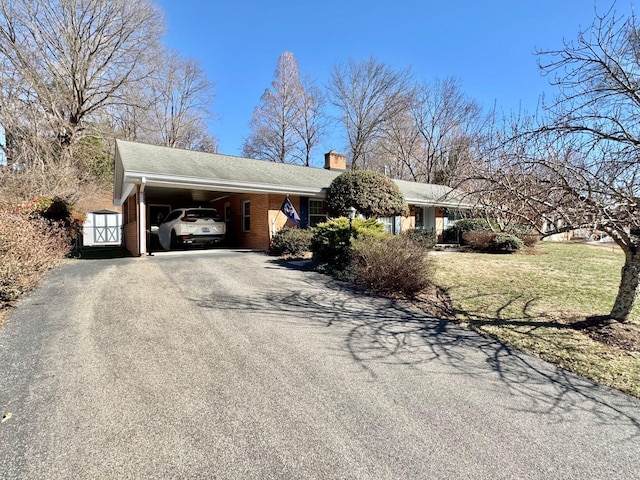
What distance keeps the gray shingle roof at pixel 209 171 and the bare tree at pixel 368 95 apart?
17100 mm

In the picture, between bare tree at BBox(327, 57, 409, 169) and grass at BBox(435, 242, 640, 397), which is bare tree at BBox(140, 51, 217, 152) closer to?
bare tree at BBox(327, 57, 409, 169)

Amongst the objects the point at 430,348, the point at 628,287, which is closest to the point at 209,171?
the point at 430,348

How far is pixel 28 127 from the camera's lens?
14.3 meters

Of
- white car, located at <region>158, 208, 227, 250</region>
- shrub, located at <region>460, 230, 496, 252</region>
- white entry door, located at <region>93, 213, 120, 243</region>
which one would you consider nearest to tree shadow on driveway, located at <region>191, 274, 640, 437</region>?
white car, located at <region>158, 208, 227, 250</region>

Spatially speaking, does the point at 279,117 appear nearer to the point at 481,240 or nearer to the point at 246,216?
the point at 246,216

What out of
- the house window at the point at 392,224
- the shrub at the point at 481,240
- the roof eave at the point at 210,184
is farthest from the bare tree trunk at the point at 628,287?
the house window at the point at 392,224

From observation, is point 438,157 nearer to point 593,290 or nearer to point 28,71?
point 593,290

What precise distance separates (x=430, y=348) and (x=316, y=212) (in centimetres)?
1073

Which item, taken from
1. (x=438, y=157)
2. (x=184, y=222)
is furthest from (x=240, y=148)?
(x=184, y=222)

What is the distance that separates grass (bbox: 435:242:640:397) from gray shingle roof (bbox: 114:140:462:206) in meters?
2.45

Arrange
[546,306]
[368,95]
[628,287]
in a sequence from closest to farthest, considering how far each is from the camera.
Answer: [628,287] → [546,306] → [368,95]

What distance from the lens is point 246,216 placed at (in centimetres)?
1437

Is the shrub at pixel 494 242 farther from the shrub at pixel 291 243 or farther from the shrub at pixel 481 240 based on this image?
the shrub at pixel 291 243

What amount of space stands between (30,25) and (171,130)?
13.1 metres
